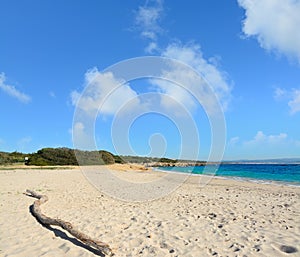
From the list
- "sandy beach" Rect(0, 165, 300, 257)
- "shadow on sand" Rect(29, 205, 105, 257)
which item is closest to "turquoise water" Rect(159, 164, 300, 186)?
"sandy beach" Rect(0, 165, 300, 257)

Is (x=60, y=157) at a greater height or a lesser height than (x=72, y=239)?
greater

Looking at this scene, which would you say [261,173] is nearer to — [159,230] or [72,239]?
[159,230]

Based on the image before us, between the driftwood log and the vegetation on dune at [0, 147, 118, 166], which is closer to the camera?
the driftwood log

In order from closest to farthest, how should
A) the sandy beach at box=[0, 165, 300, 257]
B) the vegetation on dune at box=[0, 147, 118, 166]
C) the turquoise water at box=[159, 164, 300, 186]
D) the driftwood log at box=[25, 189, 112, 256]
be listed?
the driftwood log at box=[25, 189, 112, 256] < the sandy beach at box=[0, 165, 300, 257] < the turquoise water at box=[159, 164, 300, 186] < the vegetation on dune at box=[0, 147, 118, 166]

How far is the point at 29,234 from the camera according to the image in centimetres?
591

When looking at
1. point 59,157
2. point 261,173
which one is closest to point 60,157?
point 59,157

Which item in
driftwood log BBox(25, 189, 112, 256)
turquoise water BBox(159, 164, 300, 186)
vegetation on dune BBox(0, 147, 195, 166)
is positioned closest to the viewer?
driftwood log BBox(25, 189, 112, 256)

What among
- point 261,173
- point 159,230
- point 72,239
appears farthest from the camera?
point 261,173

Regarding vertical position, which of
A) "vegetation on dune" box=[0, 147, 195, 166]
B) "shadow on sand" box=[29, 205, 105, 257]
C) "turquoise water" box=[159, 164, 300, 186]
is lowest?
"shadow on sand" box=[29, 205, 105, 257]

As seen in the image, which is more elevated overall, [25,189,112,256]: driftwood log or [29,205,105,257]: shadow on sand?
[25,189,112,256]: driftwood log

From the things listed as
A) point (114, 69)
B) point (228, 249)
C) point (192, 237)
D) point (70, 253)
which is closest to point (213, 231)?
point (192, 237)

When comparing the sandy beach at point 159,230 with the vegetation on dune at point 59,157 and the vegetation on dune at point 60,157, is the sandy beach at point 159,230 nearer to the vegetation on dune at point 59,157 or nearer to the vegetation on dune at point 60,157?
the vegetation on dune at point 59,157

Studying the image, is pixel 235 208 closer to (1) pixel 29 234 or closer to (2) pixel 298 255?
(2) pixel 298 255

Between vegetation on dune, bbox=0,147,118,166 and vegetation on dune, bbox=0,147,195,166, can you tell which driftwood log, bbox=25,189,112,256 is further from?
vegetation on dune, bbox=0,147,118,166
